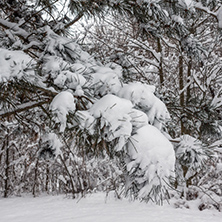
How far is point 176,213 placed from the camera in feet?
10.7

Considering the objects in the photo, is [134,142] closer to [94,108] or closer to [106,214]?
[94,108]

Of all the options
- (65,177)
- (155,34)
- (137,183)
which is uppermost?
(155,34)

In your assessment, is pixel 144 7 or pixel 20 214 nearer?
pixel 144 7

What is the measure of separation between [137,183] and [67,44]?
1.11 metres

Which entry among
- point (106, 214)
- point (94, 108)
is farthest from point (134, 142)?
point (106, 214)

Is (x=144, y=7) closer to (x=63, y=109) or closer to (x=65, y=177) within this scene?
(x=63, y=109)

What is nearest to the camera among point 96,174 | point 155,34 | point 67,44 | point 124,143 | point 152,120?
point 124,143

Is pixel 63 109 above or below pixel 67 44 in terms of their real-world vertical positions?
below

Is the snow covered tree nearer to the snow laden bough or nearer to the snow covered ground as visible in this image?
the snow laden bough

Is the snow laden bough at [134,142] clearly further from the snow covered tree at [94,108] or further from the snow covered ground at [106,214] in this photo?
the snow covered ground at [106,214]

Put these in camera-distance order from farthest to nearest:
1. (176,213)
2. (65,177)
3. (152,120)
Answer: (65,177), (176,213), (152,120)

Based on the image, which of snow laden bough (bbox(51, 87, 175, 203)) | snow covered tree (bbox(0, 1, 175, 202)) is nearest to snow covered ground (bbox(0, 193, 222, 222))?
snow covered tree (bbox(0, 1, 175, 202))

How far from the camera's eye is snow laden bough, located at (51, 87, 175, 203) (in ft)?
3.20

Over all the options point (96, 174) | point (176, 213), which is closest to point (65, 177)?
point (96, 174)
